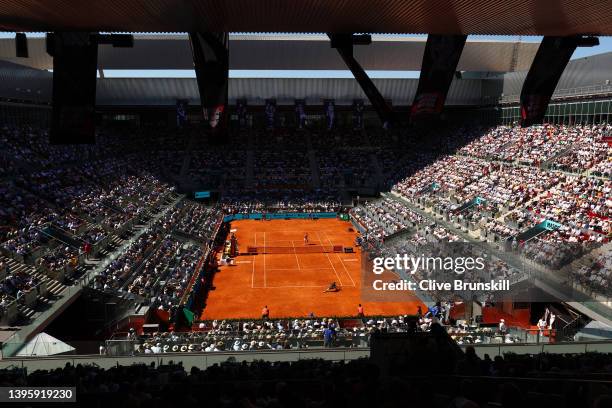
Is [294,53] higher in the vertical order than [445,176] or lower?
higher

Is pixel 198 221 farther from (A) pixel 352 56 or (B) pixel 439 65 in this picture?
(B) pixel 439 65

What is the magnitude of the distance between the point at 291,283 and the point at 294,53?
30.0 meters

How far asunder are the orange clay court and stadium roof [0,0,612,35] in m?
13.3

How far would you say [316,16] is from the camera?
10281 millimetres

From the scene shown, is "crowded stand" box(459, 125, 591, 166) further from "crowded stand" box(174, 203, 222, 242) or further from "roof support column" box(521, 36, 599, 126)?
"crowded stand" box(174, 203, 222, 242)

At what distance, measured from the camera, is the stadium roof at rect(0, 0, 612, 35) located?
943cm

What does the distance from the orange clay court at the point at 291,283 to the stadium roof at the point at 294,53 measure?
20016 mm

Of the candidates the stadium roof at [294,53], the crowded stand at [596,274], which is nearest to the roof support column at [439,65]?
the crowded stand at [596,274]

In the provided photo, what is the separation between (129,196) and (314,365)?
91.9 ft

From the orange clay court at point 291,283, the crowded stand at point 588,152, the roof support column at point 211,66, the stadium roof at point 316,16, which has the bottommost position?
the orange clay court at point 291,283

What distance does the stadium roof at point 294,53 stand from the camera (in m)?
47.1

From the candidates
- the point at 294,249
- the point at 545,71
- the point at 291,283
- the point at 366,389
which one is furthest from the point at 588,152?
the point at 366,389

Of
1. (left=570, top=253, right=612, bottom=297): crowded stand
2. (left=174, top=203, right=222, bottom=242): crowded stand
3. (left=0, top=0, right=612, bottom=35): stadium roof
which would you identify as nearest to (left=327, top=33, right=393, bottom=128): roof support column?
(left=0, top=0, right=612, bottom=35): stadium roof

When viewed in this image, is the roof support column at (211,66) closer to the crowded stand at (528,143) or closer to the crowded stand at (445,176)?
the crowded stand at (528,143)
